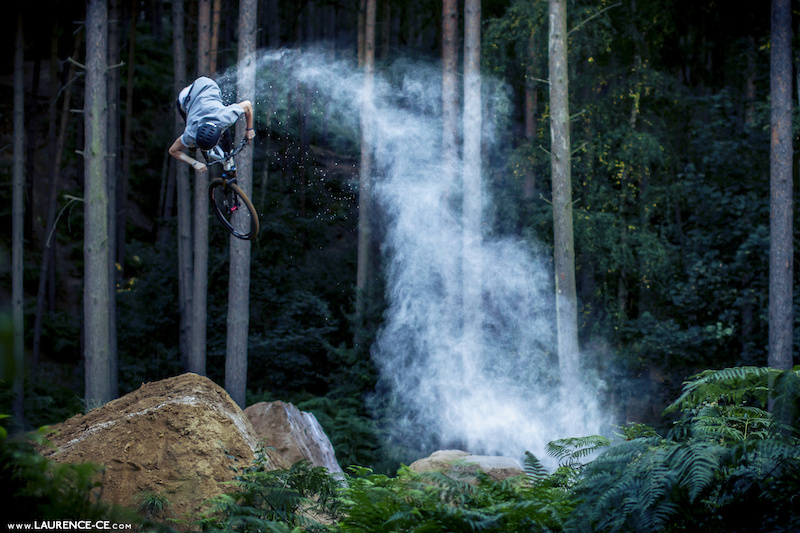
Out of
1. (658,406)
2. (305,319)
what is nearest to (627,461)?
(658,406)

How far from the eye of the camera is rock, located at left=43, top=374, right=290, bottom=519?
5969 millimetres

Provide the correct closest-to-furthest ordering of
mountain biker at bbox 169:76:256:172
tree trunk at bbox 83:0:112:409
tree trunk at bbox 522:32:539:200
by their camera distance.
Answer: mountain biker at bbox 169:76:256:172 → tree trunk at bbox 83:0:112:409 → tree trunk at bbox 522:32:539:200

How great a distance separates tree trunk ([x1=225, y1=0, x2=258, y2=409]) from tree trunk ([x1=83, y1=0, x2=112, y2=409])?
243 cm

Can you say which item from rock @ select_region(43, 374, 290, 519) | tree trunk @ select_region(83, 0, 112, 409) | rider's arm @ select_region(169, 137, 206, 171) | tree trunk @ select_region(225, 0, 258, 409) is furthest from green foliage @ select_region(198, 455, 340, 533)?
tree trunk @ select_region(225, 0, 258, 409)

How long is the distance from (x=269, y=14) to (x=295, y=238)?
1697cm

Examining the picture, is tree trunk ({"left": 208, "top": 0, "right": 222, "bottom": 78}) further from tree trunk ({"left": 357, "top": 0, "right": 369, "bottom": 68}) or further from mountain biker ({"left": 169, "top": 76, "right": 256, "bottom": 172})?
mountain biker ({"left": 169, "top": 76, "right": 256, "bottom": 172})

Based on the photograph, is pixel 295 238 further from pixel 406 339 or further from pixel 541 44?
pixel 541 44

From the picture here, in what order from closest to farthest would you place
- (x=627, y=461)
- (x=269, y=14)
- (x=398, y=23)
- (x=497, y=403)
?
1. (x=627, y=461)
2. (x=497, y=403)
3. (x=398, y=23)
4. (x=269, y=14)

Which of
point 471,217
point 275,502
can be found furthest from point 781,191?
point 275,502

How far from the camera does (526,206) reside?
15.0m

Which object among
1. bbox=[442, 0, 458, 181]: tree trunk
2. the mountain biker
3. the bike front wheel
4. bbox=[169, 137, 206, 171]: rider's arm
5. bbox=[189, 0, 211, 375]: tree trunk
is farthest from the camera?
bbox=[189, 0, 211, 375]: tree trunk

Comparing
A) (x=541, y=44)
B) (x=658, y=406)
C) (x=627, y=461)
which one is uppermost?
(x=541, y=44)

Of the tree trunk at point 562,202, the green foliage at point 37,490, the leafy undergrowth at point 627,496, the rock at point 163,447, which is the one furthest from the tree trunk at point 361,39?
the green foliage at point 37,490

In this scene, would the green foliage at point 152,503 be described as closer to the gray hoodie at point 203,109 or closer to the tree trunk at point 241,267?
the gray hoodie at point 203,109
